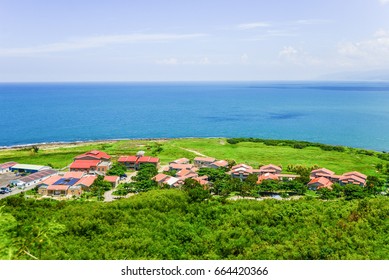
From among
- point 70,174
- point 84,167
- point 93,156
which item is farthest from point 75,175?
point 93,156

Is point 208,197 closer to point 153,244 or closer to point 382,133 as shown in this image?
point 153,244

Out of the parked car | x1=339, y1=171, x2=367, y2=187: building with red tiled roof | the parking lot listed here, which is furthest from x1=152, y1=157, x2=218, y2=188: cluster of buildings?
the parking lot

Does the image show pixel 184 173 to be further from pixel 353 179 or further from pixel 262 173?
pixel 353 179

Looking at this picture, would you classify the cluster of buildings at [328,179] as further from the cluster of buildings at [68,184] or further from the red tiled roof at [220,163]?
the cluster of buildings at [68,184]

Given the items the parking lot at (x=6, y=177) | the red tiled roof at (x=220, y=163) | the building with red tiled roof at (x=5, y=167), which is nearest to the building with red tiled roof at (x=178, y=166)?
the red tiled roof at (x=220, y=163)

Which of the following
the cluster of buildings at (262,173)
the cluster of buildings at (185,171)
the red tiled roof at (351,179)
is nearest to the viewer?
the cluster of buildings at (185,171)
